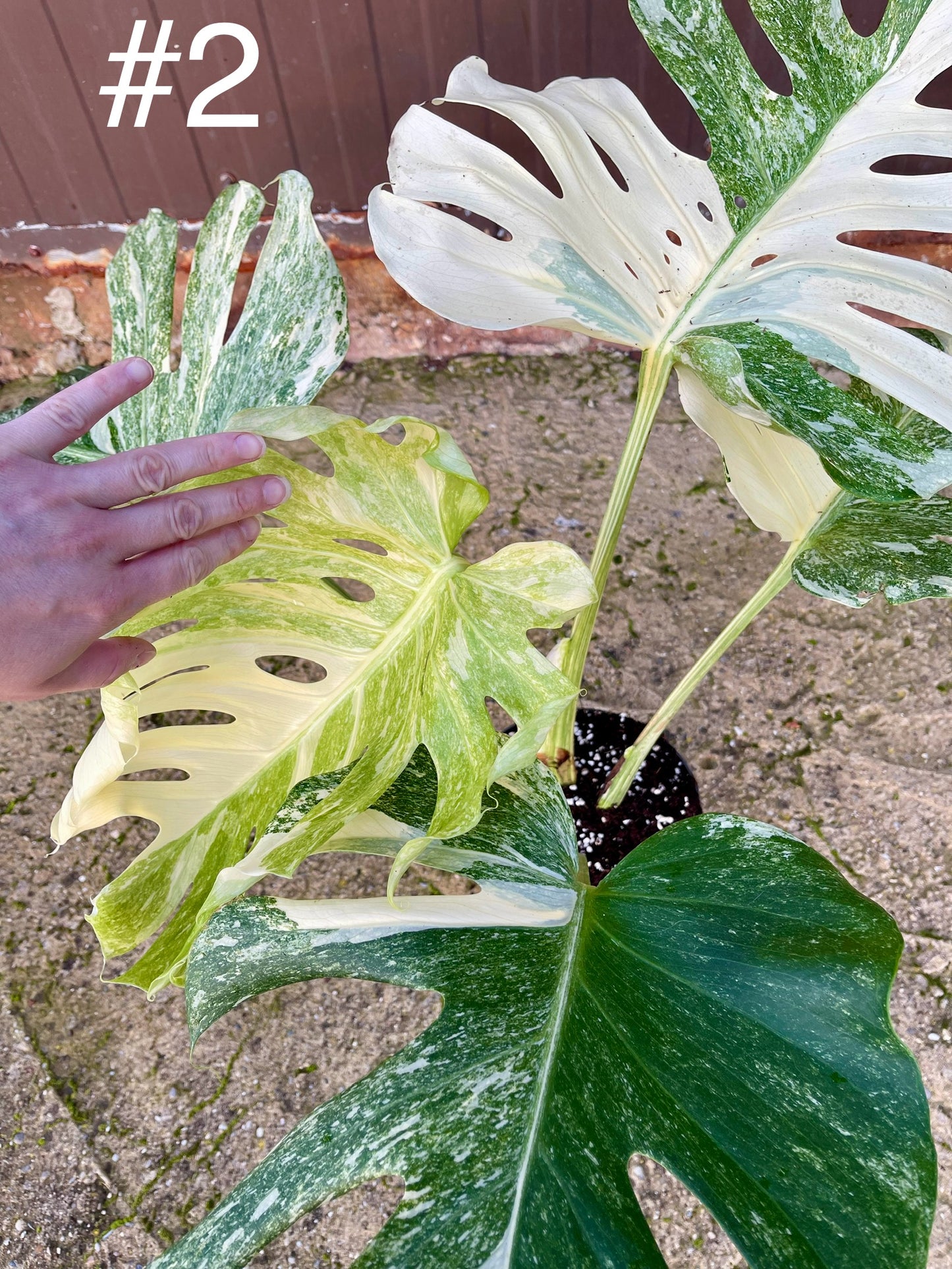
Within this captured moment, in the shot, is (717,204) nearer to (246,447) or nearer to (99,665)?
(246,447)

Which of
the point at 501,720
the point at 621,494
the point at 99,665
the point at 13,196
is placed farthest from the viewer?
the point at 13,196

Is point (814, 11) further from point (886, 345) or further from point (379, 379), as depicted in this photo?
point (379, 379)

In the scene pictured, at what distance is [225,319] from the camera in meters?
0.84

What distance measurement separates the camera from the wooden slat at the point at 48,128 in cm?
157

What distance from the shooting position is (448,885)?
1328 millimetres

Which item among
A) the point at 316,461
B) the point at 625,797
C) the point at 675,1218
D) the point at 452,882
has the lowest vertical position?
the point at 675,1218

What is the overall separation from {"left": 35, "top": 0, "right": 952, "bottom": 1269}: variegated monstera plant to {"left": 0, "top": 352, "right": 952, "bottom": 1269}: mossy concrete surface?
523 millimetres

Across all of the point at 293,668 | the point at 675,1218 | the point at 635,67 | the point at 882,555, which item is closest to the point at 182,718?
the point at 293,668

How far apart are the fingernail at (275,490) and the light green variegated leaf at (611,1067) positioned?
0.31 meters

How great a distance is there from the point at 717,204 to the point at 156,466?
20.7 inches

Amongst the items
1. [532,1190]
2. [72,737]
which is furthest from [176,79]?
[532,1190]

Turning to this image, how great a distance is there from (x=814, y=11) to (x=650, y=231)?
0.19 m

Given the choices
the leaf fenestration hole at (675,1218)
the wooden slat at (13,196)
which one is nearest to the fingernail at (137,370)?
the leaf fenestration hole at (675,1218)

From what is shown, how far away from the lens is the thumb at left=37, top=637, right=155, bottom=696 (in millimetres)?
700
